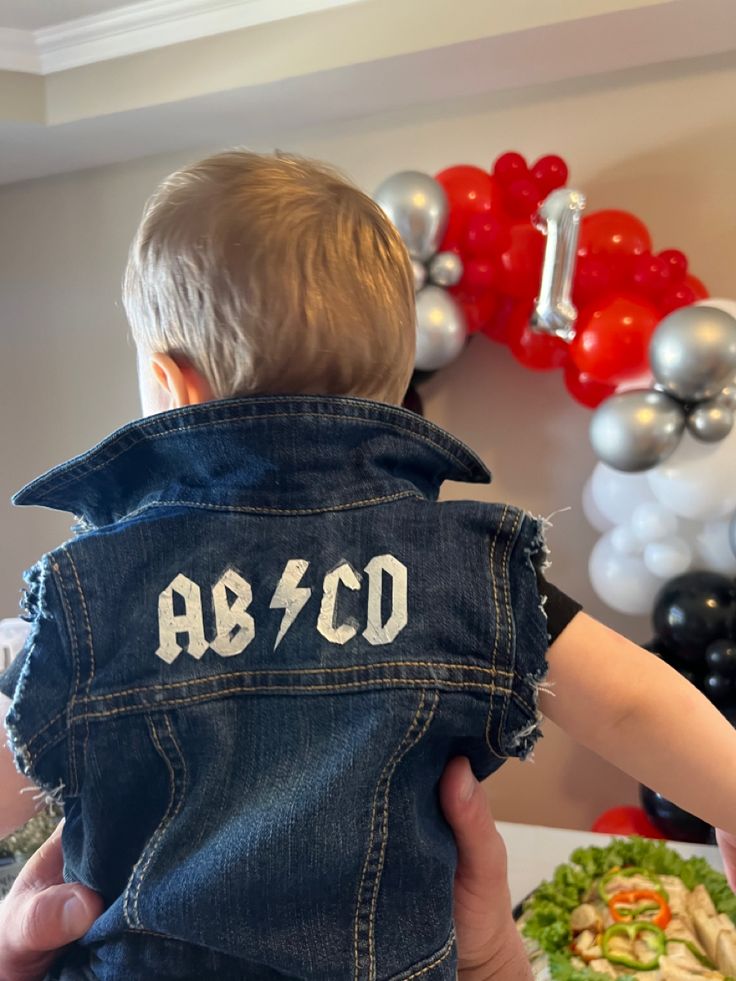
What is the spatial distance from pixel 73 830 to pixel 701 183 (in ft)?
6.09

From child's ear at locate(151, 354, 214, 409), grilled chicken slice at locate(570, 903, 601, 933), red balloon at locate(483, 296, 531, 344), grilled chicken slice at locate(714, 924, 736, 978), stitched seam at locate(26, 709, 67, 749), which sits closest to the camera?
stitched seam at locate(26, 709, 67, 749)

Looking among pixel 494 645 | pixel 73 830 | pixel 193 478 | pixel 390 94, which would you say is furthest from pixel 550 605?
pixel 390 94

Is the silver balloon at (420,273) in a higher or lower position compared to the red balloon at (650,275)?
higher

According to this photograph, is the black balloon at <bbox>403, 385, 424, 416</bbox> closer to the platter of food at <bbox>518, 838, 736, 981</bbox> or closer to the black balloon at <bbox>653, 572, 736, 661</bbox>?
the black balloon at <bbox>653, 572, 736, 661</bbox>

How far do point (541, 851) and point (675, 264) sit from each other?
1.19 m

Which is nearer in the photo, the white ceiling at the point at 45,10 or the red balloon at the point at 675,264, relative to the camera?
the red balloon at the point at 675,264

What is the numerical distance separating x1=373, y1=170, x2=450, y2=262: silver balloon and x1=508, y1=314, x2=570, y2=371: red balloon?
0.84 ft

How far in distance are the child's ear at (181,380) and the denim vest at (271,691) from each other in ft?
0.25

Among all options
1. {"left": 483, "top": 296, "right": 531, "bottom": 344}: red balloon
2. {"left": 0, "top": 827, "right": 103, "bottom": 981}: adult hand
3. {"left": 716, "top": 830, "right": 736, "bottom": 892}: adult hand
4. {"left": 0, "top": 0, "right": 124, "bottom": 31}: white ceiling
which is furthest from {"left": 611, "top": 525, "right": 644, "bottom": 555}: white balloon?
{"left": 0, "top": 0, "right": 124, "bottom": 31}: white ceiling

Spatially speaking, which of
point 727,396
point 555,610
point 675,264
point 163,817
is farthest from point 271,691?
point 675,264

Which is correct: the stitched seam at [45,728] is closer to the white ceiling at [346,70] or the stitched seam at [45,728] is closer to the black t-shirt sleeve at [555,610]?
the black t-shirt sleeve at [555,610]

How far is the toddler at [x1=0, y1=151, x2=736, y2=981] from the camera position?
0.68 metres

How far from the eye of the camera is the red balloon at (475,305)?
1.89 metres

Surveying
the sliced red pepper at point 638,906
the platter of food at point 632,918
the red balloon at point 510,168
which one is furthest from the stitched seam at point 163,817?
the red balloon at point 510,168
